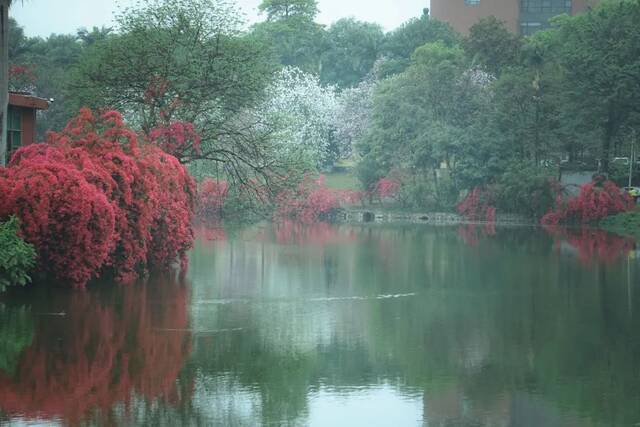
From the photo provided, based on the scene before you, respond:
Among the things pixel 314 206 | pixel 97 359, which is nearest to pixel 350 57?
pixel 314 206

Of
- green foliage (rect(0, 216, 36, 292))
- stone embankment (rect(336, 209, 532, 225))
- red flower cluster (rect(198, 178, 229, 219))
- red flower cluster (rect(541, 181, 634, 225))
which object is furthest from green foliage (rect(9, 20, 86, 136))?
green foliage (rect(0, 216, 36, 292))

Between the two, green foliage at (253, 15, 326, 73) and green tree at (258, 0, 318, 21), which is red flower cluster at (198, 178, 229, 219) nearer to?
green foliage at (253, 15, 326, 73)

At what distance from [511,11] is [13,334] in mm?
107796

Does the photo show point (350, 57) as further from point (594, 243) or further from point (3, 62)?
point (3, 62)

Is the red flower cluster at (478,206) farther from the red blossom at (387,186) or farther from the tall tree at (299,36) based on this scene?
the tall tree at (299,36)

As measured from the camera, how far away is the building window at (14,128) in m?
41.8

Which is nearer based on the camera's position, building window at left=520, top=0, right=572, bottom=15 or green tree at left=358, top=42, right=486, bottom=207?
green tree at left=358, top=42, right=486, bottom=207

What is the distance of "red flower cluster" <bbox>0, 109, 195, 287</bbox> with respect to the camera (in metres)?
30.5

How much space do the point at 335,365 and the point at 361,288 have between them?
13561 millimetres

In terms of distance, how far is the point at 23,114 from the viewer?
4297 centimetres

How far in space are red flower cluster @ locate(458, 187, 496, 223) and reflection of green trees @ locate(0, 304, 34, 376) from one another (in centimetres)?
5362

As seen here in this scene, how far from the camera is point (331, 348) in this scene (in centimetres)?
2359

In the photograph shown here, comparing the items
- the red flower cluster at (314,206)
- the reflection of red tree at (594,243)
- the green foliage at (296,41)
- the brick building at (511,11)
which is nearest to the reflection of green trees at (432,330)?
the reflection of red tree at (594,243)

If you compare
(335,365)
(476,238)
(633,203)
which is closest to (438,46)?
(633,203)
